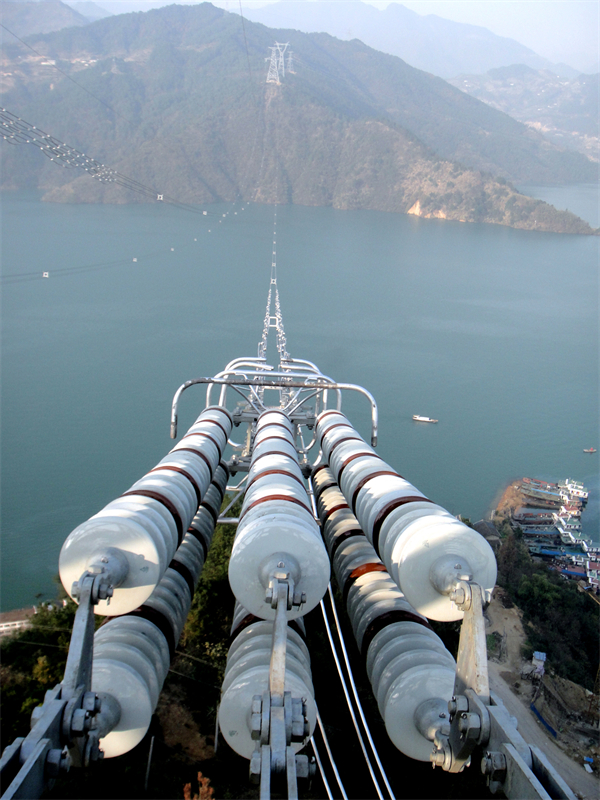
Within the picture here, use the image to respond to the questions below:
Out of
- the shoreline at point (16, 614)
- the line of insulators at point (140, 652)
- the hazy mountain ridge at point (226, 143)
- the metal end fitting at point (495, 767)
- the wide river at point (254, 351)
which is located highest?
the hazy mountain ridge at point (226, 143)

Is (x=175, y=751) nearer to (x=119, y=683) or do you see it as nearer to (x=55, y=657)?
(x=55, y=657)

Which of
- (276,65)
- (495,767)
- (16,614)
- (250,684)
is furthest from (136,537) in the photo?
(276,65)

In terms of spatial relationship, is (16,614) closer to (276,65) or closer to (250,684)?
(250,684)

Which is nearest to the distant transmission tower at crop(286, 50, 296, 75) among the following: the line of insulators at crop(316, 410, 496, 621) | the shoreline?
the shoreline

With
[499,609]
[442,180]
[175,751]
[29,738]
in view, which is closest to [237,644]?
[29,738]

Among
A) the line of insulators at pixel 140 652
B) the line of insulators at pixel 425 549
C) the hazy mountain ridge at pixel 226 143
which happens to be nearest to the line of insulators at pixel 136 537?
the line of insulators at pixel 140 652

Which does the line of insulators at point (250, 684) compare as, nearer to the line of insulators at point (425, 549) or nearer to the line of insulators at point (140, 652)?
the line of insulators at point (140, 652)

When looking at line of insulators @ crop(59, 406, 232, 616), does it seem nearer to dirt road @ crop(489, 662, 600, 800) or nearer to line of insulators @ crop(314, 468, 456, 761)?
line of insulators @ crop(314, 468, 456, 761)
